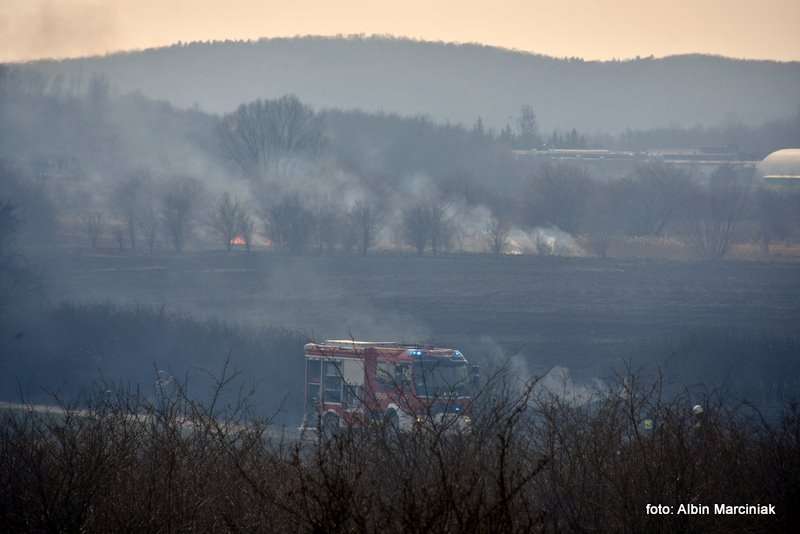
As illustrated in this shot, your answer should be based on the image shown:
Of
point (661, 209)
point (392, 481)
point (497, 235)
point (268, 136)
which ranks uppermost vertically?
point (268, 136)

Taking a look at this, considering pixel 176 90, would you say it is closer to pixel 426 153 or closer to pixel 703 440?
pixel 426 153

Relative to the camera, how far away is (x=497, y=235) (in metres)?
69.3

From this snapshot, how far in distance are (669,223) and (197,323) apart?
122ft

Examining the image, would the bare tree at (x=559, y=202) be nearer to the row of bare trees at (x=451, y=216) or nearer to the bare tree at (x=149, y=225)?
the row of bare trees at (x=451, y=216)

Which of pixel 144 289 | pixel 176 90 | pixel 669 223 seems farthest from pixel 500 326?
pixel 176 90

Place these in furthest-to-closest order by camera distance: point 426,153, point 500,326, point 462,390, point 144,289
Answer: point 426,153
point 144,289
point 500,326
point 462,390

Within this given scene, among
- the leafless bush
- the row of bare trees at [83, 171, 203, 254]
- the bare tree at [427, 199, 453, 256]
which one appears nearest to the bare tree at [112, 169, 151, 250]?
the row of bare trees at [83, 171, 203, 254]

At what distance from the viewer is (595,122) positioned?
16150 cm

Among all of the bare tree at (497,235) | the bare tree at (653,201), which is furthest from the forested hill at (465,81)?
the bare tree at (497,235)

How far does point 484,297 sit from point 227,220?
17.2 meters

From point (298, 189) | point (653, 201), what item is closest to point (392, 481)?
Answer: point (298, 189)

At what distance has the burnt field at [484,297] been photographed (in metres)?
46.4

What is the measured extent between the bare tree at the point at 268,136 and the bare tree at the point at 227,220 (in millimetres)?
10434

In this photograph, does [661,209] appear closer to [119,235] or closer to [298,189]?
[298,189]
